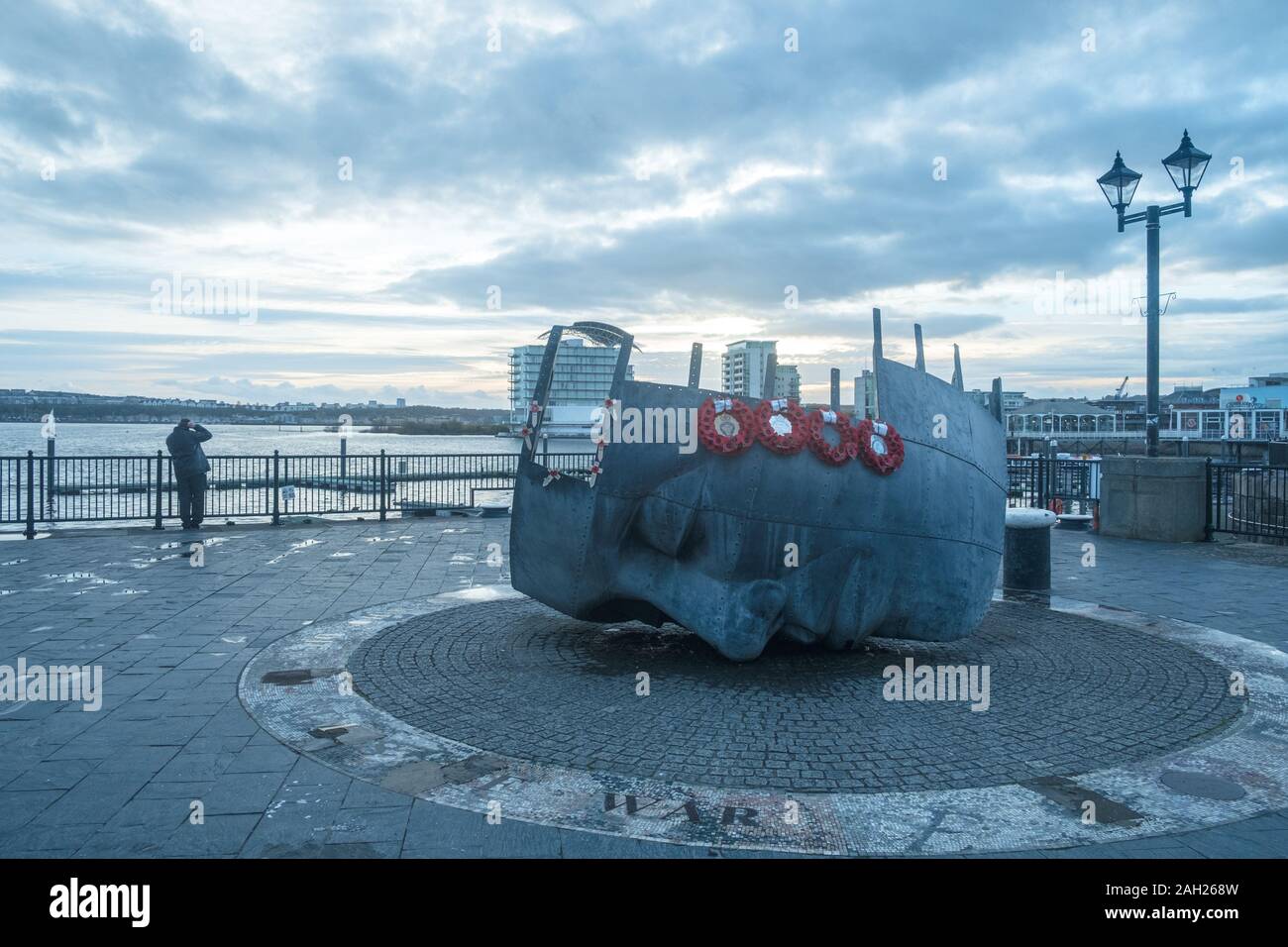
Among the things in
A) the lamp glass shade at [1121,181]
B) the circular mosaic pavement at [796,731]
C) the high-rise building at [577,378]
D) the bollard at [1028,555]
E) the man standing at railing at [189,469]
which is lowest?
the circular mosaic pavement at [796,731]

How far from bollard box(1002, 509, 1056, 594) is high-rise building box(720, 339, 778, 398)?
4.96 meters

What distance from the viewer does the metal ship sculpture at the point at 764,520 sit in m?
7.18

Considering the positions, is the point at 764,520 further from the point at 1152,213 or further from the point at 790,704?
the point at 1152,213

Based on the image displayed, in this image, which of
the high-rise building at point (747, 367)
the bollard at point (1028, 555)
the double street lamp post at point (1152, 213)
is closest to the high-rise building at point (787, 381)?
the high-rise building at point (747, 367)

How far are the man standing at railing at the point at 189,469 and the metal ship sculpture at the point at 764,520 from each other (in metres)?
12.3

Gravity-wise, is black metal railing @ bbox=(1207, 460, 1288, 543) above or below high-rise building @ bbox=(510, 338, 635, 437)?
below

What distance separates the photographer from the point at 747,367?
8633 mm

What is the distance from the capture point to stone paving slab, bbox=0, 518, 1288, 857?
4254 mm

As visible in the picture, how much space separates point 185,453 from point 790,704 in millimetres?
15055

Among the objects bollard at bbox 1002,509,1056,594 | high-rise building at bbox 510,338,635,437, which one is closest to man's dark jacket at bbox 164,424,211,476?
high-rise building at bbox 510,338,635,437

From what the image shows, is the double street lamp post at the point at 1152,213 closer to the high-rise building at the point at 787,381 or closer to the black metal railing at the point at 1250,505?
the black metal railing at the point at 1250,505

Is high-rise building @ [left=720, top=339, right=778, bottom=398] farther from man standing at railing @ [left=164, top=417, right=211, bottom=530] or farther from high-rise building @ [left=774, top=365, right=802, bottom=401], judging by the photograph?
man standing at railing @ [left=164, top=417, right=211, bottom=530]
